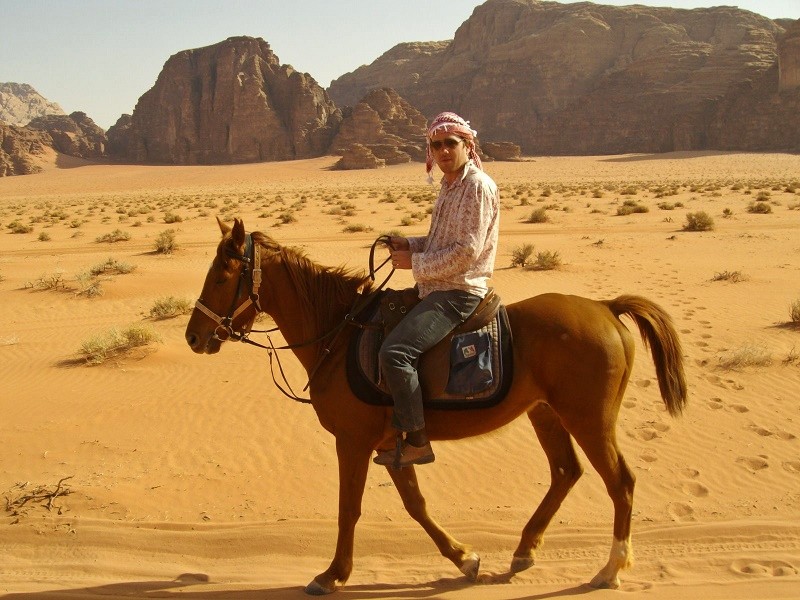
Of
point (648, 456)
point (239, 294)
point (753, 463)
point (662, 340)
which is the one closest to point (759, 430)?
point (753, 463)

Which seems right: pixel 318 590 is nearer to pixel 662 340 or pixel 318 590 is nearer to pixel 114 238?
pixel 662 340

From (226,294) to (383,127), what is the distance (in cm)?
12028

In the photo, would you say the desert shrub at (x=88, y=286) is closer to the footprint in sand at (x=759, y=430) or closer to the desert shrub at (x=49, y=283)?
the desert shrub at (x=49, y=283)

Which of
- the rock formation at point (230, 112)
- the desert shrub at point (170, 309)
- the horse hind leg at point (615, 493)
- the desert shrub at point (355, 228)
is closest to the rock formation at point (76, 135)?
the rock formation at point (230, 112)

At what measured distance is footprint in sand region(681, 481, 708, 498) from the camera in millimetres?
5895

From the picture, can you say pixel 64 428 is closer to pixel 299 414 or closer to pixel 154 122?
pixel 299 414

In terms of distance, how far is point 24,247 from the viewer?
23391 mm

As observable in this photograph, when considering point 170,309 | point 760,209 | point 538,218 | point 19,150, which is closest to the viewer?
point 170,309

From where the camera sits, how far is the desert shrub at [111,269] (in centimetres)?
1623

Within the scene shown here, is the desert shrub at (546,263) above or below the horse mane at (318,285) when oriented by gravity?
below

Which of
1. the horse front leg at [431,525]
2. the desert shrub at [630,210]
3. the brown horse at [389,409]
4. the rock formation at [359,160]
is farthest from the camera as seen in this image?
the rock formation at [359,160]

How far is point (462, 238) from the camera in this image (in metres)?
4.06

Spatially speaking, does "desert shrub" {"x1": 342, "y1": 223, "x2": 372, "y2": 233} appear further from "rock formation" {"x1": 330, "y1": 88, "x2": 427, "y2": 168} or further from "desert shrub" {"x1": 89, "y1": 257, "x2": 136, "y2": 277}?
"rock formation" {"x1": 330, "y1": 88, "x2": 427, "y2": 168}

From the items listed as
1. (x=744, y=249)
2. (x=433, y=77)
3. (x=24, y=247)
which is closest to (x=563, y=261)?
(x=744, y=249)
